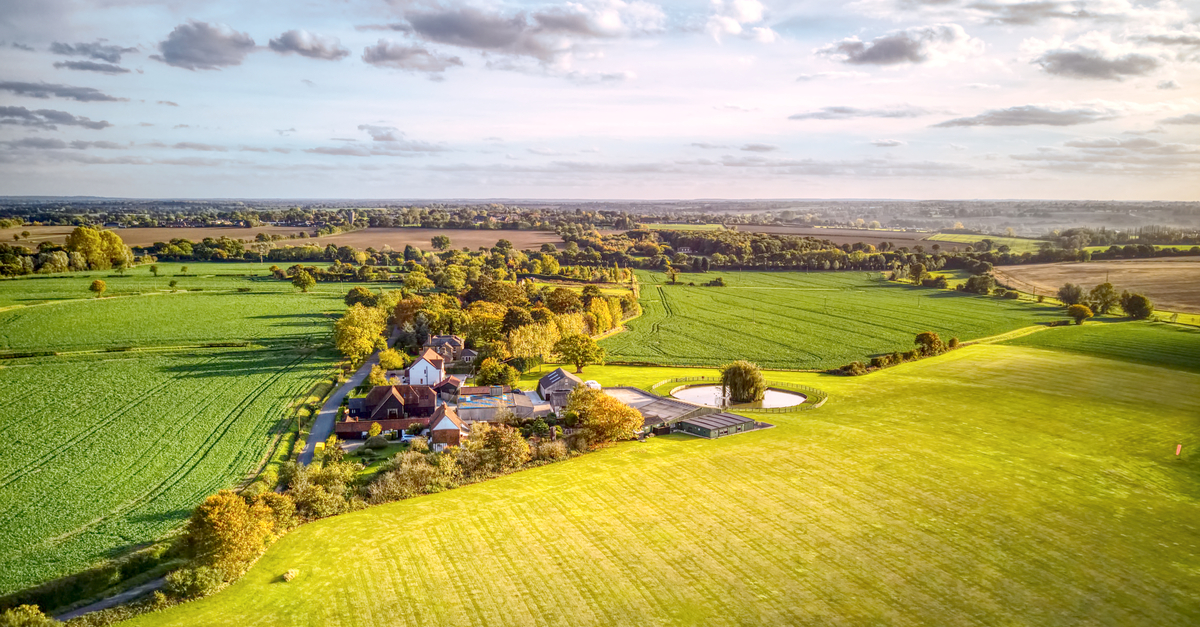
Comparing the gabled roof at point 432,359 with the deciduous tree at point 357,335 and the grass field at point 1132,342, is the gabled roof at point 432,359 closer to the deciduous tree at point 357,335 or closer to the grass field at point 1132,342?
the deciduous tree at point 357,335

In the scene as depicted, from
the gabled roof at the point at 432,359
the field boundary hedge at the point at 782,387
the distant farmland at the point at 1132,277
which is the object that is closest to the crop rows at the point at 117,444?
the gabled roof at the point at 432,359

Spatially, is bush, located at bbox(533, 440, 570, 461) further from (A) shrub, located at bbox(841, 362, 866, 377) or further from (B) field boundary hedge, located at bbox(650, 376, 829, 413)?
(A) shrub, located at bbox(841, 362, 866, 377)

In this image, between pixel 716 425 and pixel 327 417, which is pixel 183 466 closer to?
pixel 327 417

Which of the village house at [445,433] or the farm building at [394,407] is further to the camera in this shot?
the farm building at [394,407]

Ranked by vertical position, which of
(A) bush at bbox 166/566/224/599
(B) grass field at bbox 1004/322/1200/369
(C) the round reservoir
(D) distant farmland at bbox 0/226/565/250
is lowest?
(A) bush at bbox 166/566/224/599

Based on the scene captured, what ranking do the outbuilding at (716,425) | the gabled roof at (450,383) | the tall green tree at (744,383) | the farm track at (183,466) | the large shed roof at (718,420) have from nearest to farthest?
the farm track at (183,466) < the outbuilding at (716,425) < the large shed roof at (718,420) < the tall green tree at (744,383) < the gabled roof at (450,383)

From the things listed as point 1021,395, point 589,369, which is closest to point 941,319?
point 1021,395

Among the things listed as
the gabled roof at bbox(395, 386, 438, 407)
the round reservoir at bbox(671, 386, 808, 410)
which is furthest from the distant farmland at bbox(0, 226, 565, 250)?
the gabled roof at bbox(395, 386, 438, 407)
